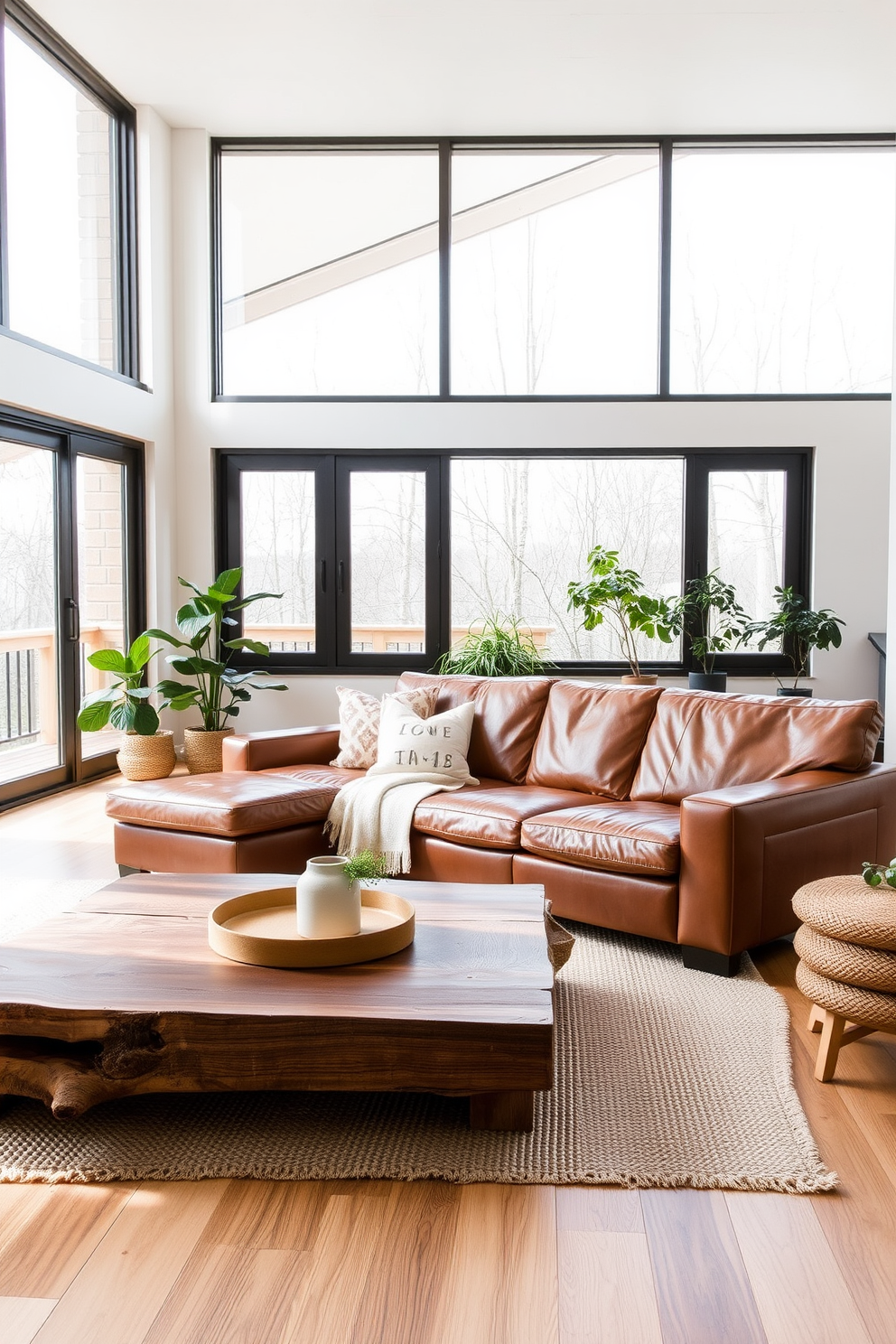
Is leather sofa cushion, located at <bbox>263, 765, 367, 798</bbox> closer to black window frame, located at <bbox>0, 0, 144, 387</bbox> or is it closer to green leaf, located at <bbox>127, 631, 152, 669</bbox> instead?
green leaf, located at <bbox>127, 631, 152, 669</bbox>

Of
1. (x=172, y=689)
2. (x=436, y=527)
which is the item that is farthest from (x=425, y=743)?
(x=436, y=527)

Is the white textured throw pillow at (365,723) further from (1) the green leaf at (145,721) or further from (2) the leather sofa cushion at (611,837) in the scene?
(1) the green leaf at (145,721)

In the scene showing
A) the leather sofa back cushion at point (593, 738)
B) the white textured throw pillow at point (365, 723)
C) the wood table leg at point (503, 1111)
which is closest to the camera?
the wood table leg at point (503, 1111)

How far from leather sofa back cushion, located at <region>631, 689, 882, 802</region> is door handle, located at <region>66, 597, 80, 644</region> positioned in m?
3.57

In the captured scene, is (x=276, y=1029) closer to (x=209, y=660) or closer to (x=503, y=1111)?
(x=503, y=1111)

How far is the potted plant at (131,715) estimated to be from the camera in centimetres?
596

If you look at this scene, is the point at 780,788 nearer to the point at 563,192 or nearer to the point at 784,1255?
the point at 784,1255

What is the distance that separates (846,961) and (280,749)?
9.09 feet

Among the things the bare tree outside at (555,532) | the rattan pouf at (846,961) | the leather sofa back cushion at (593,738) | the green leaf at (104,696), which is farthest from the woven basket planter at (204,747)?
the rattan pouf at (846,961)

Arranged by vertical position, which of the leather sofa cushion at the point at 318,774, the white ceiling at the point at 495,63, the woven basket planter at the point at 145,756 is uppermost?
the white ceiling at the point at 495,63

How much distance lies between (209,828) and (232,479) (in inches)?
156

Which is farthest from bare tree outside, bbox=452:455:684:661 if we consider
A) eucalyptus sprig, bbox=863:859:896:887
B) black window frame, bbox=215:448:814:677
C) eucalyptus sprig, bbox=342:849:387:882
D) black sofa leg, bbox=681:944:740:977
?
eucalyptus sprig, bbox=342:849:387:882

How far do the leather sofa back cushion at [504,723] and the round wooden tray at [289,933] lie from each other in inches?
67.6

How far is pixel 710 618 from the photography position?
7.12m
